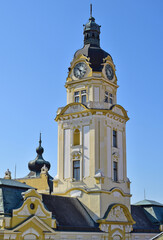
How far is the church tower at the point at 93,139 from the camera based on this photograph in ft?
147

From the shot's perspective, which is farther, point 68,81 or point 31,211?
point 68,81

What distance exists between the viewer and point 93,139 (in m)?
45.6

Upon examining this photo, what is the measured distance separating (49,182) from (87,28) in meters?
24.0

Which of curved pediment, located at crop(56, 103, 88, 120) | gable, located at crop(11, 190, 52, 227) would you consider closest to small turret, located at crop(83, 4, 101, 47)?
curved pediment, located at crop(56, 103, 88, 120)

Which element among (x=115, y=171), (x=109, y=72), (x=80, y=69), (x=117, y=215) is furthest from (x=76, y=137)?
(x=117, y=215)

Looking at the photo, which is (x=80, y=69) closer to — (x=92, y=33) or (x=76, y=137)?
(x=92, y=33)

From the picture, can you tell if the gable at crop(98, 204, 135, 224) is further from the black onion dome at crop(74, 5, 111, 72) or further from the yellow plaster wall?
the yellow plaster wall

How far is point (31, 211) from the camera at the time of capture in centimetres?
3572

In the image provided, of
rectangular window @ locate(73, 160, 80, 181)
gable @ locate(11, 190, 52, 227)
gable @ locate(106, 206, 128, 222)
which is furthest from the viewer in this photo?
rectangular window @ locate(73, 160, 80, 181)

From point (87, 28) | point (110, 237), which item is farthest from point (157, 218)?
point (87, 28)

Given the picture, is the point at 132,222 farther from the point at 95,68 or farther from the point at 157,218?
the point at 95,68

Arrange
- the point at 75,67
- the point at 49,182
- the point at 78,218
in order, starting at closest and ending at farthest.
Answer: the point at 78,218
the point at 75,67
the point at 49,182

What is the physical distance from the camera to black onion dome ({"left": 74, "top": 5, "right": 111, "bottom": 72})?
48.8m

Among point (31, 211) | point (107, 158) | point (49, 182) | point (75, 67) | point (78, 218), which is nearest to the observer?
point (31, 211)
